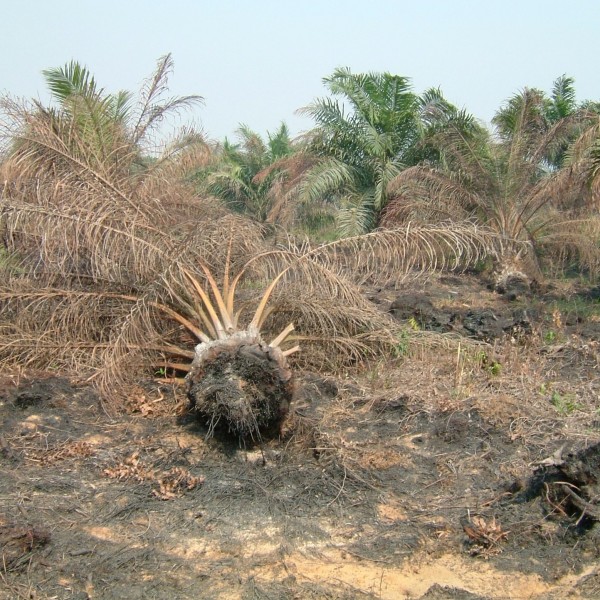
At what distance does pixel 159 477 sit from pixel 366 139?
14982 millimetres

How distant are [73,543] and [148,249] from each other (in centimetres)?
362

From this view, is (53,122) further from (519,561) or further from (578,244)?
(578,244)

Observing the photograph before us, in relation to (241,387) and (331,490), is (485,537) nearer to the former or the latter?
(331,490)

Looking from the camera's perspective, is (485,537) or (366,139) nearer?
(485,537)

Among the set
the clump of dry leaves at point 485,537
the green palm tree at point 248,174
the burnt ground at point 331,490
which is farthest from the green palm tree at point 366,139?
the clump of dry leaves at point 485,537

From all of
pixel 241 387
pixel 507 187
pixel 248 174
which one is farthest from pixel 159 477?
pixel 248 174

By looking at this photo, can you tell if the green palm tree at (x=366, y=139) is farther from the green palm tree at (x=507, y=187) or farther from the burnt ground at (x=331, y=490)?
the burnt ground at (x=331, y=490)

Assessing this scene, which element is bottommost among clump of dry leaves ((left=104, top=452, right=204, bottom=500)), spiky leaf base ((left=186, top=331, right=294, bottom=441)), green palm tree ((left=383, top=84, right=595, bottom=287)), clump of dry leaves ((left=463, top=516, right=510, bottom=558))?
clump of dry leaves ((left=463, top=516, right=510, bottom=558))

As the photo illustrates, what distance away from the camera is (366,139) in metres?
19.9

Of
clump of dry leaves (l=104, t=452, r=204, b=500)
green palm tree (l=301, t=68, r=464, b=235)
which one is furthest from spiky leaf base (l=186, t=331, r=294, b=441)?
green palm tree (l=301, t=68, r=464, b=235)

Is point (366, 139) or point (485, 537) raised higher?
point (366, 139)

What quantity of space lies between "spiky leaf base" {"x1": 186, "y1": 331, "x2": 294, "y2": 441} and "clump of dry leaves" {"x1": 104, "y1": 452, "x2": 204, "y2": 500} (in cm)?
60

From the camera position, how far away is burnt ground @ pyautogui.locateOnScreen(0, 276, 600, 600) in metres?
4.89

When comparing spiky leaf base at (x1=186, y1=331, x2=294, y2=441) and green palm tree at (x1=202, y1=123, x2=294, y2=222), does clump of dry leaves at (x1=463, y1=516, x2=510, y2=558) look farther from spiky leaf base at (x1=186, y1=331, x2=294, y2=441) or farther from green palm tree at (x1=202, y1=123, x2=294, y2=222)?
green palm tree at (x1=202, y1=123, x2=294, y2=222)
